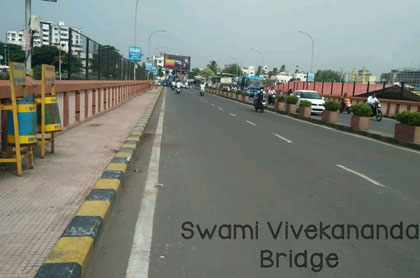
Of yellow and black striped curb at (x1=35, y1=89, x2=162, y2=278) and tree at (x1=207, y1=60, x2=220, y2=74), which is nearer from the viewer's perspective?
yellow and black striped curb at (x1=35, y1=89, x2=162, y2=278)

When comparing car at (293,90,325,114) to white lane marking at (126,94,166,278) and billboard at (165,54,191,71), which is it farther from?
billboard at (165,54,191,71)

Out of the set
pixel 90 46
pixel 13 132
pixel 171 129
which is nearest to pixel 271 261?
pixel 13 132

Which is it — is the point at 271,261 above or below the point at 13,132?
below

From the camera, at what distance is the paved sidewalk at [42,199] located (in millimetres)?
3773

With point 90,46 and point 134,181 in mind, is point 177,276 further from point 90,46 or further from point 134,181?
point 90,46

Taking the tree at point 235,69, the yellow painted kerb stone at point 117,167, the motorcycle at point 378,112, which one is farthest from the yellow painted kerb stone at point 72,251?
the tree at point 235,69

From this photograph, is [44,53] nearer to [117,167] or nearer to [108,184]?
[117,167]

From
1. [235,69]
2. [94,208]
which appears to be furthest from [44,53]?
[235,69]

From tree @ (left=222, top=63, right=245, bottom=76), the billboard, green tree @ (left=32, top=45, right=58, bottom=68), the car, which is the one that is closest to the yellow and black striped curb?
the car

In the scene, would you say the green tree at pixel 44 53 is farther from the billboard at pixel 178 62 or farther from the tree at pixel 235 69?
the tree at pixel 235 69

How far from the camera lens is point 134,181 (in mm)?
7156

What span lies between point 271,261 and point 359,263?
866 millimetres

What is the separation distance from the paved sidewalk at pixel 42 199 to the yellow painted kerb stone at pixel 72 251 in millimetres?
94

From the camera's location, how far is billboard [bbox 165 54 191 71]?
449 feet
